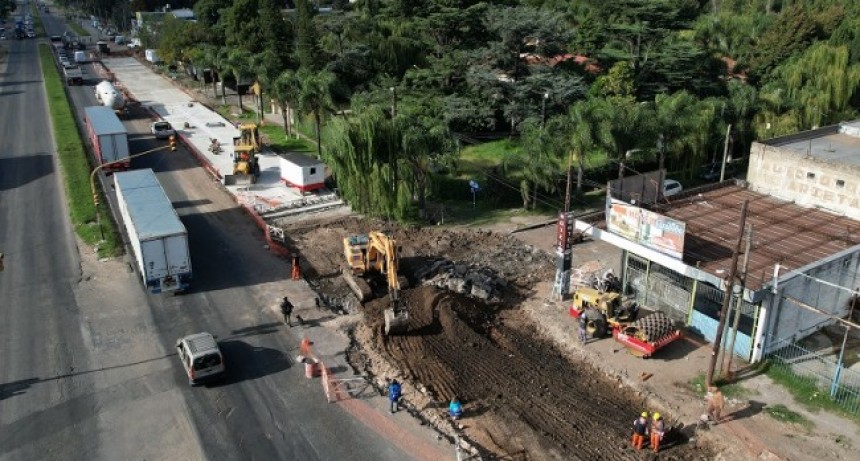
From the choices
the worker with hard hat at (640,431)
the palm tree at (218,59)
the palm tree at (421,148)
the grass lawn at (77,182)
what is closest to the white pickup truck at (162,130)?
the grass lawn at (77,182)

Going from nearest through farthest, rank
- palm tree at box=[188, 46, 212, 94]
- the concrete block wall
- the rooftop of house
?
the concrete block wall, the rooftop of house, palm tree at box=[188, 46, 212, 94]

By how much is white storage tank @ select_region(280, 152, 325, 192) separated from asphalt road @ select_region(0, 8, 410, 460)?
5.46 m

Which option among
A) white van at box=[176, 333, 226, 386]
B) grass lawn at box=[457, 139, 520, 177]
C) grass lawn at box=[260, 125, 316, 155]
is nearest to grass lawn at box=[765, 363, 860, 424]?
white van at box=[176, 333, 226, 386]

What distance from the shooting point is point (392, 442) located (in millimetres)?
21703

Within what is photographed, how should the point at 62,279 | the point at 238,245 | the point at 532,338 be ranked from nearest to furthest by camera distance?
the point at 532,338 < the point at 62,279 < the point at 238,245

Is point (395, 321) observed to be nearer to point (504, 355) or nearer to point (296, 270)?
point (504, 355)

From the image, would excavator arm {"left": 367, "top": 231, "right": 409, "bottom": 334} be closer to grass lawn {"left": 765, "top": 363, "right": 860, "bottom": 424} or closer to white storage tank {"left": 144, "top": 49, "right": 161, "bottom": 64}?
grass lawn {"left": 765, "top": 363, "right": 860, "bottom": 424}

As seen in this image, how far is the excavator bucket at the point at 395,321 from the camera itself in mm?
28188

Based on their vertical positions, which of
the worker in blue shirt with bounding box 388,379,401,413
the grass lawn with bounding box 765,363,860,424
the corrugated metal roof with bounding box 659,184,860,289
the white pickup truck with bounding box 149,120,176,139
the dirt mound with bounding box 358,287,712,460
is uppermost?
the corrugated metal roof with bounding box 659,184,860,289

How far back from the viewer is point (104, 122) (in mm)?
53625

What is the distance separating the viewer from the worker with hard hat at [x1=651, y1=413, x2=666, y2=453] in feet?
70.7

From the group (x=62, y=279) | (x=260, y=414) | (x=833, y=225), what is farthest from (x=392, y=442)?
(x=833, y=225)

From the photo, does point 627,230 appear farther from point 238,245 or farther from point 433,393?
point 238,245

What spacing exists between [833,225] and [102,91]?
70.3 metres
